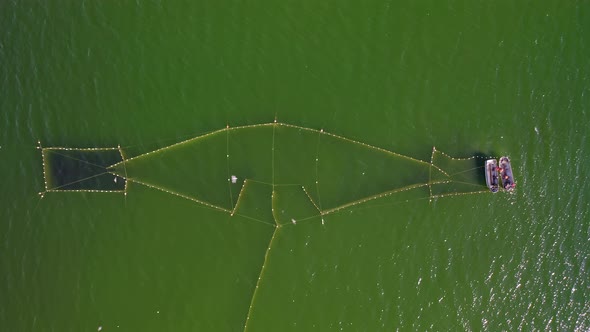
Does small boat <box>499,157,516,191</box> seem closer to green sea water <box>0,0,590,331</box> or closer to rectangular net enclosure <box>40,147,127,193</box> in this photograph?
green sea water <box>0,0,590,331</box>

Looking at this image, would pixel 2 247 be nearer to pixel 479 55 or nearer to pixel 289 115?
pixel 289 115

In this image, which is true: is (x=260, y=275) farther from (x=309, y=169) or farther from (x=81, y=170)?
(x=81, y=170)

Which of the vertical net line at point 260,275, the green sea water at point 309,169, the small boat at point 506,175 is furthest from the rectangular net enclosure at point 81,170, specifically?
the small boat at point 506,175

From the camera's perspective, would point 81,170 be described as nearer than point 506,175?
No

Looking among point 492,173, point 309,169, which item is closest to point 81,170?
point 309,169

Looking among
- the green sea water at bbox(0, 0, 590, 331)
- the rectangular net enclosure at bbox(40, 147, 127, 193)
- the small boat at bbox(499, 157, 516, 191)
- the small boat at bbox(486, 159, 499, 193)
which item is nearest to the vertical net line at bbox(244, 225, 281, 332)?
the green sea water at bbox(0, 0, 590, 331)

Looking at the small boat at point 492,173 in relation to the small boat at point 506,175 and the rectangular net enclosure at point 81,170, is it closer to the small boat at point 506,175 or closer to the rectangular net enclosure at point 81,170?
A: the small boat at point 506,175
